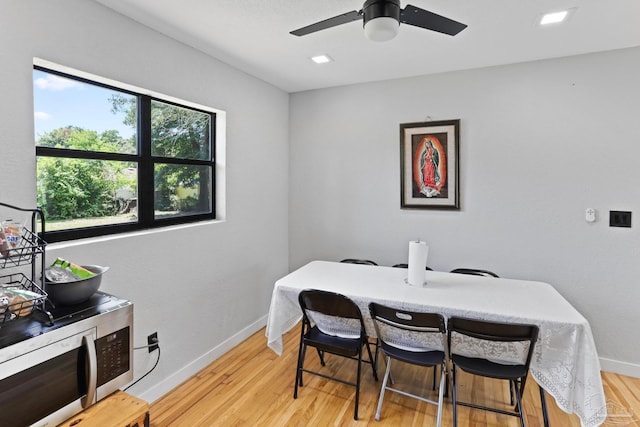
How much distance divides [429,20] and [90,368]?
7.06 ft

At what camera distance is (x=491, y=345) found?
2049mm

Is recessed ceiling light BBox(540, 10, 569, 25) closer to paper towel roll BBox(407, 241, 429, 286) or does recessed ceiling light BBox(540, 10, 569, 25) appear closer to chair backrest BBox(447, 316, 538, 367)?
paper towel roll BBox(407, 241, 429, 286)

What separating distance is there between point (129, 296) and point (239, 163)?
152 cm

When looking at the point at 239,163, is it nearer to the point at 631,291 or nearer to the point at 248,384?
the point at 248,384

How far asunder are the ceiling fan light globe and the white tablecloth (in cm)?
154

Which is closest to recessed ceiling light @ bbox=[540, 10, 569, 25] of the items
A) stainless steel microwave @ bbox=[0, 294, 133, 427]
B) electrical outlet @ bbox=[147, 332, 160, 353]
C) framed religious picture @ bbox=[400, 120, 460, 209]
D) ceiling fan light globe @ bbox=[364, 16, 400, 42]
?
framed religious picture @ bbox=[400, 120, 460, 209]

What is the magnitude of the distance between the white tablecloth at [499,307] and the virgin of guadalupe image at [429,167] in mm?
927

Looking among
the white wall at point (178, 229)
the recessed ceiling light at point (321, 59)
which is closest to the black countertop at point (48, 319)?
the white wall at point (178, 229)

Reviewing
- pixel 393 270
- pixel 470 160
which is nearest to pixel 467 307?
pixel 393 270

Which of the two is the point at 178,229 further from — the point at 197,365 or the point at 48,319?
the point at 48,319

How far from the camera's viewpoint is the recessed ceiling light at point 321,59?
287 centimetres

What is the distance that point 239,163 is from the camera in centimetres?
325

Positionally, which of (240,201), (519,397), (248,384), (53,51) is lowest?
(248,384)

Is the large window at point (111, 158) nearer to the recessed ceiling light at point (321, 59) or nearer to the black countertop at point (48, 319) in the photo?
the black countertop at point (48, 319)
